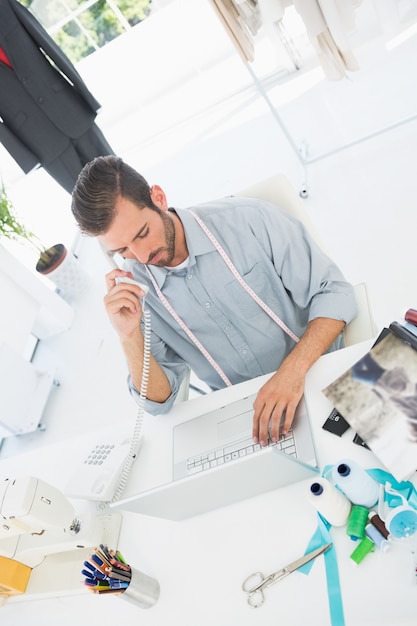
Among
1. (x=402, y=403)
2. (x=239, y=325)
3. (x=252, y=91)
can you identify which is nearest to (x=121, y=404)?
(x=239, y=325)

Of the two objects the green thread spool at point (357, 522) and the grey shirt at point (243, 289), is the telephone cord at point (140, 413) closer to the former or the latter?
the grey shirt at point (243, 289)

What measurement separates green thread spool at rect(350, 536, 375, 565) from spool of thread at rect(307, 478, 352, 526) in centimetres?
6

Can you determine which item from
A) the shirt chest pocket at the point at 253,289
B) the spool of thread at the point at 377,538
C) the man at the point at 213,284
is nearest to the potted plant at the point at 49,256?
the man at the point at 213,284

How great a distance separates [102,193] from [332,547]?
886 millimetres

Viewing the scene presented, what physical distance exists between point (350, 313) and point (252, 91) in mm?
3575

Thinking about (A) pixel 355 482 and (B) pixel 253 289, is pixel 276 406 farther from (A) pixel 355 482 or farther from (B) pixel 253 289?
(B) pixel 253 289

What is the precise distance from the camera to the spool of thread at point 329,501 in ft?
3.17

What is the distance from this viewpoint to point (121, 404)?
2.84 meters

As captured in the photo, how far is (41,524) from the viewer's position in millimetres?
1195

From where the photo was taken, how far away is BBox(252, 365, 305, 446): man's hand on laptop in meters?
1.20

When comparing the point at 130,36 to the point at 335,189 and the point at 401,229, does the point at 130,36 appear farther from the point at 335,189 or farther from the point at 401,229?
the point at 401,229

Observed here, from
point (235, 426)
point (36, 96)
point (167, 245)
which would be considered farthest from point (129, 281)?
point (36, 96)

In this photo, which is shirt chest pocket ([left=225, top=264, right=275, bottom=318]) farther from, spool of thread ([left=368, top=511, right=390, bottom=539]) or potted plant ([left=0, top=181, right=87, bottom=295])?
potted plant ([left=0, top=181, right=87, bottom=295])

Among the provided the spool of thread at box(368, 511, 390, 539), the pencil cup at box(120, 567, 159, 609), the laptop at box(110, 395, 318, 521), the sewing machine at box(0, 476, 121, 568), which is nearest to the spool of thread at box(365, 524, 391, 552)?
the spool of thread at box(368, 511, 390, 539)
